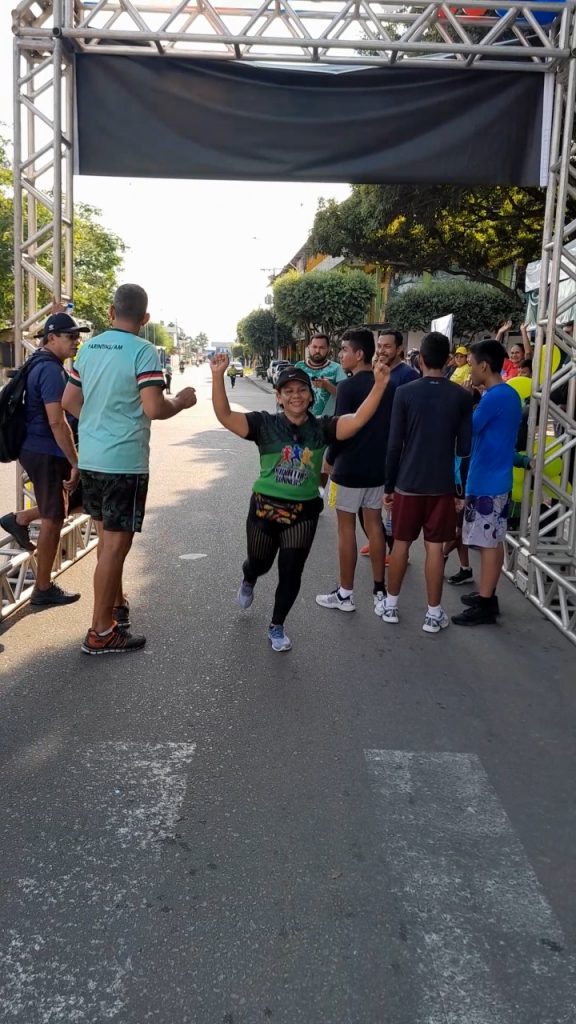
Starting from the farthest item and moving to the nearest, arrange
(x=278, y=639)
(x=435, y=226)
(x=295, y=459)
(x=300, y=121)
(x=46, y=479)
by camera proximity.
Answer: (x=435, y=226) < (x=300, y=121) < (x=46, y=479) < (x=278, y=639) < (x=295, y=459)

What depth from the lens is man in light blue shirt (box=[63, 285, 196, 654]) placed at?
→ 444cm

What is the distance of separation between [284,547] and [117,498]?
1.02m

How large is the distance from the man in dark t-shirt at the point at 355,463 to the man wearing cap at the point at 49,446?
184cm

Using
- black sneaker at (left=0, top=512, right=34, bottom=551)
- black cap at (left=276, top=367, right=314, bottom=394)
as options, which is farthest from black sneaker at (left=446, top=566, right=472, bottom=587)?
black sneaker at (left=0, top=512, right=34, bottom=551)

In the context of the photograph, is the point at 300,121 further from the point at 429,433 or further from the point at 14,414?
the point at 14,414

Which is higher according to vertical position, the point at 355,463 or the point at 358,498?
the point at 355,463

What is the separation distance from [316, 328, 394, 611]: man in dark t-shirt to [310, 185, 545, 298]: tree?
11.8 m

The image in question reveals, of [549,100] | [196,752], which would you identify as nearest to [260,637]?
[196,752]

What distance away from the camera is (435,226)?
19.0 meters

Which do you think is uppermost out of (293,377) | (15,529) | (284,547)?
(293,377)

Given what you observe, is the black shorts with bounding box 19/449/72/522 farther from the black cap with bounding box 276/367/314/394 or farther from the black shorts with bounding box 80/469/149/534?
the black cap with bounding box 276/367/314/394

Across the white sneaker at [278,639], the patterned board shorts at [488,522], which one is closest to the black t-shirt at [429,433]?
the patterned board shorts at [488,522]

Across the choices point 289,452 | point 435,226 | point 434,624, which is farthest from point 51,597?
point 435,226

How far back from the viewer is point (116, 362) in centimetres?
444
